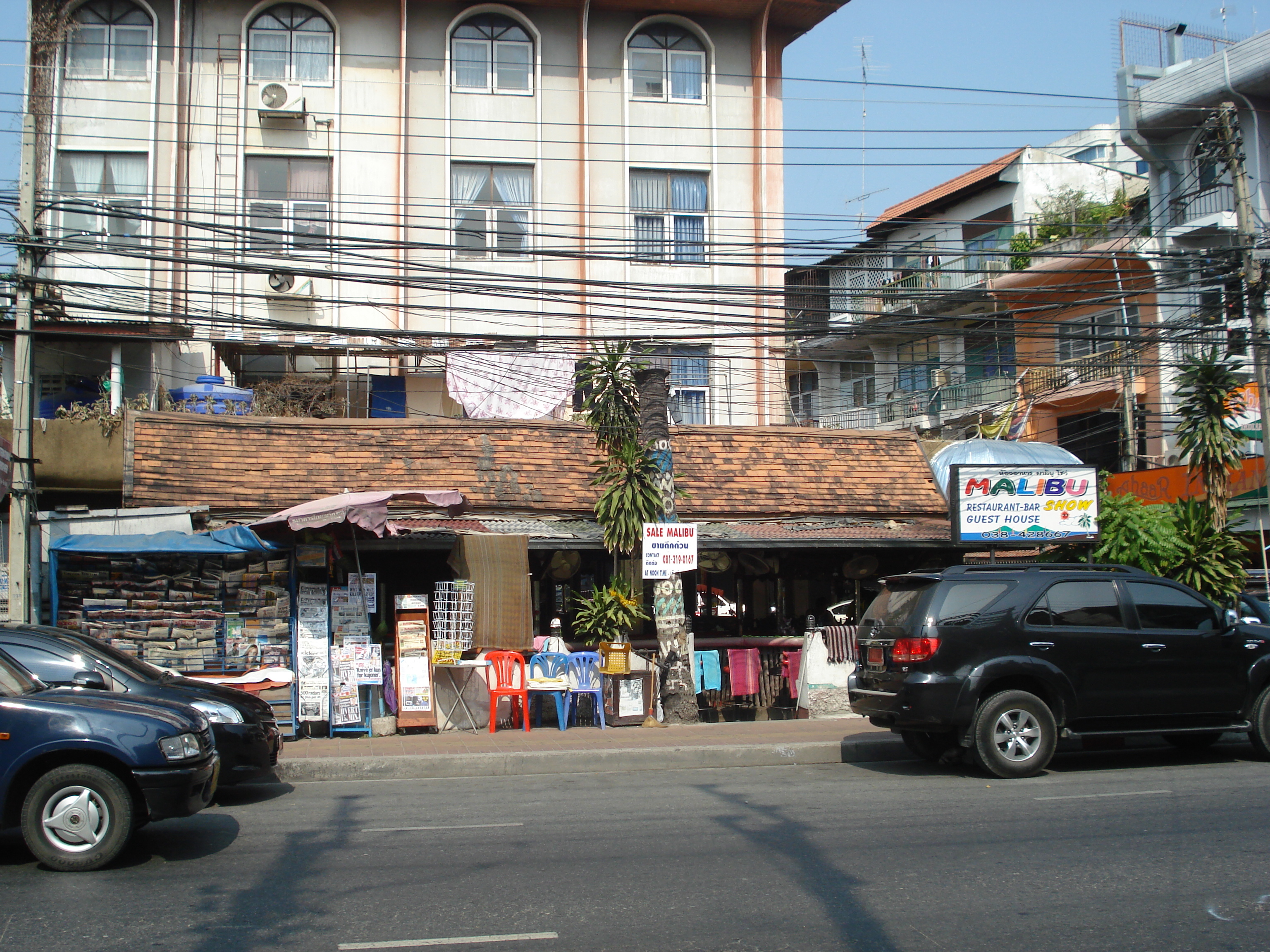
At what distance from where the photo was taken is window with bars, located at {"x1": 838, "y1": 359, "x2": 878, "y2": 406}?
32.8 metres

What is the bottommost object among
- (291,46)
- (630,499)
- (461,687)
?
(461,687)

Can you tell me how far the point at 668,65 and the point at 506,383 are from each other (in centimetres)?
954

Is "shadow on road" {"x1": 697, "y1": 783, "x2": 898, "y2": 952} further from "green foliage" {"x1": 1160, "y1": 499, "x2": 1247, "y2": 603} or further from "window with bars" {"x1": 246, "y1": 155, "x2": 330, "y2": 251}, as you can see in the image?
"window with bars" {"x1": 246, "y1": 155, "x2": 330, "y2": 251}

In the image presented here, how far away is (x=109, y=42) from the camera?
2392 cm

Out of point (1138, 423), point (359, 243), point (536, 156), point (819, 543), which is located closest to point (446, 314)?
point (536, 156)

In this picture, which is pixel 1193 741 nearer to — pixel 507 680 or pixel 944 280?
pixel 507 680

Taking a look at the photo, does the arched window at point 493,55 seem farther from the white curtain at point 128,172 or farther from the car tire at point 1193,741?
the car tire at point 1193,741

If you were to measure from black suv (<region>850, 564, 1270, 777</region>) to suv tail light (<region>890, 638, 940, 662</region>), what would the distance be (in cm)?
1

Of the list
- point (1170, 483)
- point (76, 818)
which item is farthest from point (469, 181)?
point (76, 818)

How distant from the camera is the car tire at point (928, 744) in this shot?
36.7ft

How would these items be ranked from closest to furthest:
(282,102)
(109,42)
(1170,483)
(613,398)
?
(613,398) → (1170,483) → (282,102) → (109,42)

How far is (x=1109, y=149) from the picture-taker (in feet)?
107

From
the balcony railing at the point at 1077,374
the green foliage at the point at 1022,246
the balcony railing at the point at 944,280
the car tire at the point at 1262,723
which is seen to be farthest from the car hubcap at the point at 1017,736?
the balcony railing at the point at 944,280

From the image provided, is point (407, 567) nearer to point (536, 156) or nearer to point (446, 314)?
point (446, 314)
